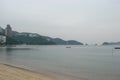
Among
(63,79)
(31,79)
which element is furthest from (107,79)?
(31,79)

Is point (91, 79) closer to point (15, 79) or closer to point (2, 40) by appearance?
Result: point (15, 79)

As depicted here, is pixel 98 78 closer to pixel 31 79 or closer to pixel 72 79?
pixel 72 79

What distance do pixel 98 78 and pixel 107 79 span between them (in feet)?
3.69

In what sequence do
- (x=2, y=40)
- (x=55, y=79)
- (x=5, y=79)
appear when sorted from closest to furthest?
(x=5, y=79)
(x=55, y=79)
(x=2, y=40)

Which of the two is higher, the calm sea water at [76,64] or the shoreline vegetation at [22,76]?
the shoreline vegetation at [22,76]

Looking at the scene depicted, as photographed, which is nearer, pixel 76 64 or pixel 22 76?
pixel 22 76

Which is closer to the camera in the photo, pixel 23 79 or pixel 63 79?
pixel 23 79

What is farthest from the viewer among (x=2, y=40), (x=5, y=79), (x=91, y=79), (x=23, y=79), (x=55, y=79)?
(x=2, y=40)

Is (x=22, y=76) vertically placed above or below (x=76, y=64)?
above

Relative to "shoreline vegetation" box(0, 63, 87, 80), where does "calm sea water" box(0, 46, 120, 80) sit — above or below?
below

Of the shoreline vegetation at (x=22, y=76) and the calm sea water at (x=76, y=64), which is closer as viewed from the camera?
the shoreline vegetation at (x=22, y=76)

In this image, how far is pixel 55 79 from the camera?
21828mm

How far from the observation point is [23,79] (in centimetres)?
1744

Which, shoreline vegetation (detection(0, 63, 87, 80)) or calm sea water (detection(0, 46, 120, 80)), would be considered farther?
calm sea water (detection(0, 46, 120, 80))
